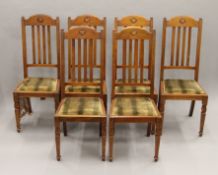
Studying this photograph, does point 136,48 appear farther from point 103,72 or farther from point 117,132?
point 117,132

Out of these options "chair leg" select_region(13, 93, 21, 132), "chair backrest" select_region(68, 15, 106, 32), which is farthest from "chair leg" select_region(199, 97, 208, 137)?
"chair leg" select_region(13, 93, 21, 132)

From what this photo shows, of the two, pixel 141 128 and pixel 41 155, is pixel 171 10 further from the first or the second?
pixel 41 155

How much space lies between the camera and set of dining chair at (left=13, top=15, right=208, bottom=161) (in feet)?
10.4

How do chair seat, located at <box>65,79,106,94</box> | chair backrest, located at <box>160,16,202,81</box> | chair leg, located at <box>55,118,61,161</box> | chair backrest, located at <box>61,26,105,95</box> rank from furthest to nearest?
1. chair backrest, located at <box>160,16,202,81</box>
2. chair seat, located at <box>65,79,106,94</box>
3. chair backrest, located at <box>61,26,105,95</box>
4. chair leg, located at <box>55,118,61,161</box>

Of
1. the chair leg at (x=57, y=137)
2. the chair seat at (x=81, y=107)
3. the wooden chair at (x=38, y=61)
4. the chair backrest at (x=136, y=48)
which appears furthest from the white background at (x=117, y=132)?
the chair backrest at (x=136, y=48)

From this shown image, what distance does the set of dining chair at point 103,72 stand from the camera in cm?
318

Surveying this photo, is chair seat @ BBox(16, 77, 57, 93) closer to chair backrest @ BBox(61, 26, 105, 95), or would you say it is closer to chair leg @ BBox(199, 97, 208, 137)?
chair backrest @ BBox(61, 26, 105, 95)

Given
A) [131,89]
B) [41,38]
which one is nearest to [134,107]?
[131,89]

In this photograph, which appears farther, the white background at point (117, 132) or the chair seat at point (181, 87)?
the chair seat at point (181, 87)

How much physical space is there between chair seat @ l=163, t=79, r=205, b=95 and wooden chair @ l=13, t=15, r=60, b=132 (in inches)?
40.5

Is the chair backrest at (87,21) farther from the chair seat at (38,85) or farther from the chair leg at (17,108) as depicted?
the chair leg at (17,108)

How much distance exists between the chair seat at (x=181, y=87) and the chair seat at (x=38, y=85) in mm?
1055

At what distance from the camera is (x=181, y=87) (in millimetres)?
3668

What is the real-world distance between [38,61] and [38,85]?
32 cm
